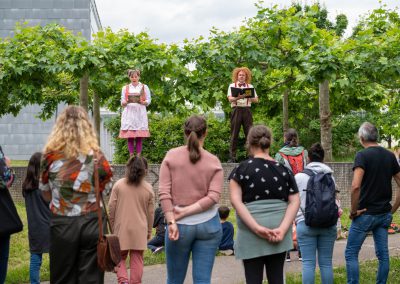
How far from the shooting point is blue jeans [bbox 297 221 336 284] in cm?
629

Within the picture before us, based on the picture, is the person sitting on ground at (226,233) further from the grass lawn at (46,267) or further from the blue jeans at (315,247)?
the blue jeans at (315,247)

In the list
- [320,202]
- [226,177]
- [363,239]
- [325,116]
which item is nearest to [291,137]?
[363,239]

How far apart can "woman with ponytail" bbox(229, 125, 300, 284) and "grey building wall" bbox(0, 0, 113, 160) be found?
4688 cm

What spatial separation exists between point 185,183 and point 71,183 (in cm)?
91

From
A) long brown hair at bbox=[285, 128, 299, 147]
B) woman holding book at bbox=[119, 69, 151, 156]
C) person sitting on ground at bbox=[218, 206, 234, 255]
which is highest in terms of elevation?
→ woman holding book at bbox=[119, 69, 151, 156]

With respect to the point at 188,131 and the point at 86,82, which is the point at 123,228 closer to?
the point at 188,131

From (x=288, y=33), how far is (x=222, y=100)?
2.15m

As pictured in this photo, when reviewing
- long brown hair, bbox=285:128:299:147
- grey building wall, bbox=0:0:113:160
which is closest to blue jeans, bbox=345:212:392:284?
long brown hair, bbox=285:128:299:147

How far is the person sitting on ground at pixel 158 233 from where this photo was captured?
9.41 meters

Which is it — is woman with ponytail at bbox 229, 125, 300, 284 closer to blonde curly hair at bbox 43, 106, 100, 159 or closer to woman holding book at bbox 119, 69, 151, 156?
blonde curly hair at bbox 43, 106, 100, 159

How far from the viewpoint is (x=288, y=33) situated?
570 inches

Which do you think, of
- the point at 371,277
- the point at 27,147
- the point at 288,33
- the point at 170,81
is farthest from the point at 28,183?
the point at 27,147

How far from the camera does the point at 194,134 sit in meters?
5.13

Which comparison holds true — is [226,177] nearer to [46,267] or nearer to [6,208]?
[46,267]
